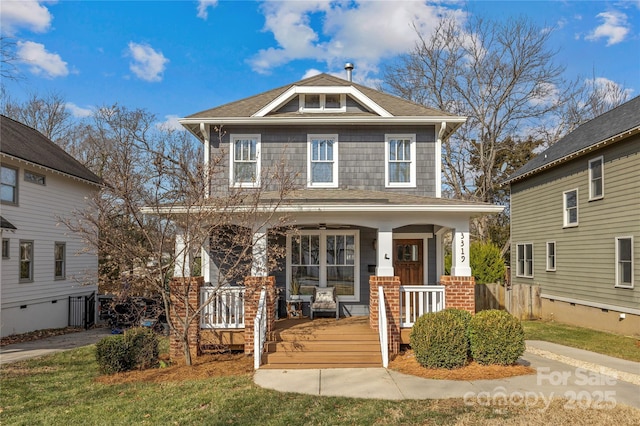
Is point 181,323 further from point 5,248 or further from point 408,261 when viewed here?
point 5,248

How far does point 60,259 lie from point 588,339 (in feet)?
56.4

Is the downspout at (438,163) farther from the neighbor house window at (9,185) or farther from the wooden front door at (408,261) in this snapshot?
the neighbor house window at (9,185)

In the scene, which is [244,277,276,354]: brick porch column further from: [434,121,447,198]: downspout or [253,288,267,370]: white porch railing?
[434,121,447,198]: downspout

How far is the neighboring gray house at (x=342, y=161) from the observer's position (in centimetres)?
1113

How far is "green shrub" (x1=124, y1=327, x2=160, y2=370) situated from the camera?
764 centimetres

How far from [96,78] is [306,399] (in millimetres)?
20019

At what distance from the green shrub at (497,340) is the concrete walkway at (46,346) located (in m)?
9.46

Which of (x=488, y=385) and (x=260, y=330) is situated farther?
(x=260, y=330)

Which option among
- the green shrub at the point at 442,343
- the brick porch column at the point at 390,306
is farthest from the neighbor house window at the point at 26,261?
the green shrub at the point at 442,343

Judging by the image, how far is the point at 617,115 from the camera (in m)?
14.4

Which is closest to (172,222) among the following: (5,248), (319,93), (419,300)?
(419,300)

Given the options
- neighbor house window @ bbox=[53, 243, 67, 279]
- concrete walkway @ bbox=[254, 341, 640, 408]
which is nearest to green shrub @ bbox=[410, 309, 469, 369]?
concrete walkway @ bbox=[254, 341, 640, 408]

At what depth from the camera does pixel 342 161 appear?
38.3 ft

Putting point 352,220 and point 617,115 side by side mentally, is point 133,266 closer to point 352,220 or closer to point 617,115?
point 352,220
